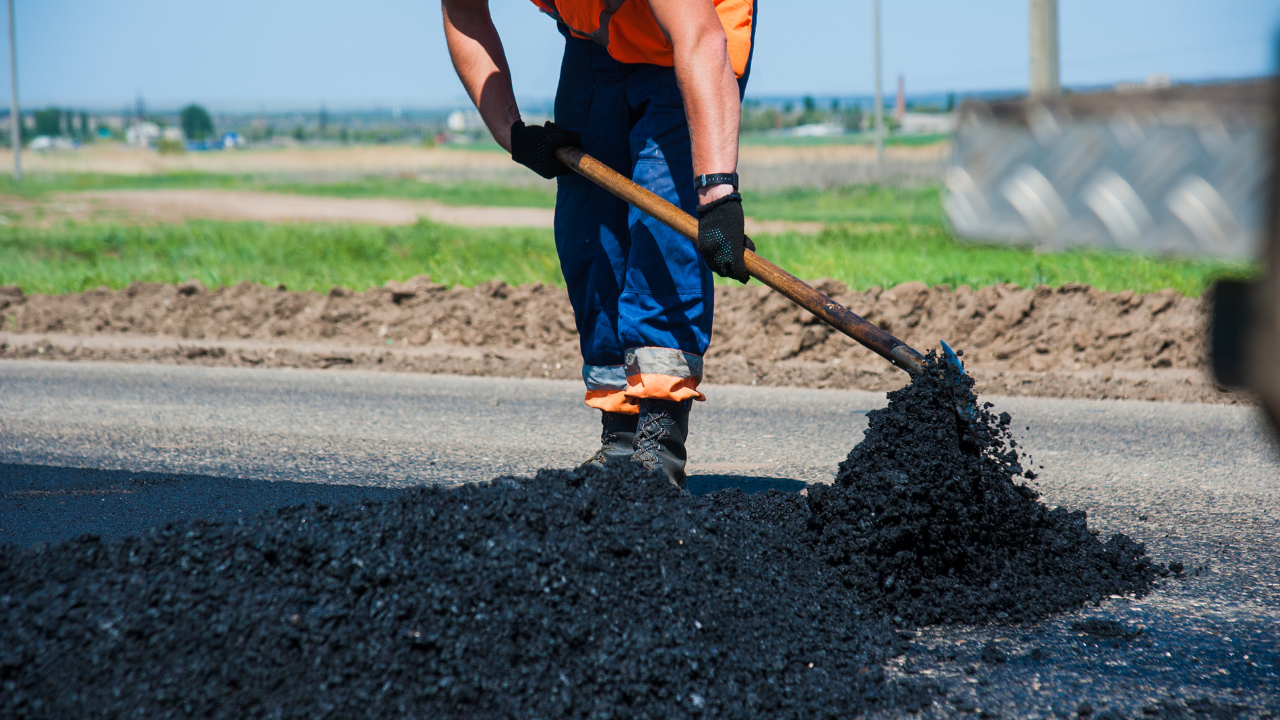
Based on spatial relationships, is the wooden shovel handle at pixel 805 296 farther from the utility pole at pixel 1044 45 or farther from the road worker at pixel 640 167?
the utility pole at pixel 1044 45

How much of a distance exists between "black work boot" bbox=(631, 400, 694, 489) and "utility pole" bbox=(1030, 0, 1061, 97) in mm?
1500

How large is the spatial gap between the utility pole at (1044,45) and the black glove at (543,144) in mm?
1683

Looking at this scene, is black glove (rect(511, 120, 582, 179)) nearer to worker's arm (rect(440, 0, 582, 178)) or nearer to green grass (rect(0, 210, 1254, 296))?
worker's arm (rect(440, 0, 582, 178))

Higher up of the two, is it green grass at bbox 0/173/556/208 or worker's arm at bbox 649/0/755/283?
green grass at bbox 0/173/556/208

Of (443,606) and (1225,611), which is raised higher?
(443,606)

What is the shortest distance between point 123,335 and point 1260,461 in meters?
7.66

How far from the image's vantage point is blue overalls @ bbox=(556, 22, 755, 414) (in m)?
2.85

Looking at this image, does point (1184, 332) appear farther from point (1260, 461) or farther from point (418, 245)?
point (418, 245)

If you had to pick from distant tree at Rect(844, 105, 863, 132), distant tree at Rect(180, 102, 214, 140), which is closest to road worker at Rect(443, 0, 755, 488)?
distant tree at Rect(844, 105, 863, 132)

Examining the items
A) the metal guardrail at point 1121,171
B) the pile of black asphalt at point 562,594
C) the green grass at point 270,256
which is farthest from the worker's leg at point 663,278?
the green grass at point 270,256

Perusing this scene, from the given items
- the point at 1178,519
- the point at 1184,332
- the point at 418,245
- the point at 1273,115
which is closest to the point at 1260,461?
the point at 1178,519

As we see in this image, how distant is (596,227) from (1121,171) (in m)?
2.54

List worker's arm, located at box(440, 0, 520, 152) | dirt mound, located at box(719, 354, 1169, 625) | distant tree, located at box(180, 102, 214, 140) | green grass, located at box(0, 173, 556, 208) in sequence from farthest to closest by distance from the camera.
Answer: distant tree, located at box(180, 102, 214, 140) → green grass, located at box(0, 173, 556, 208) → worker's arm, located at box(440, 0, 520, 152) → dirt mound, located at box(719, 354, 1169, 625)

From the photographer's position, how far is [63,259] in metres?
Result: 13.2
